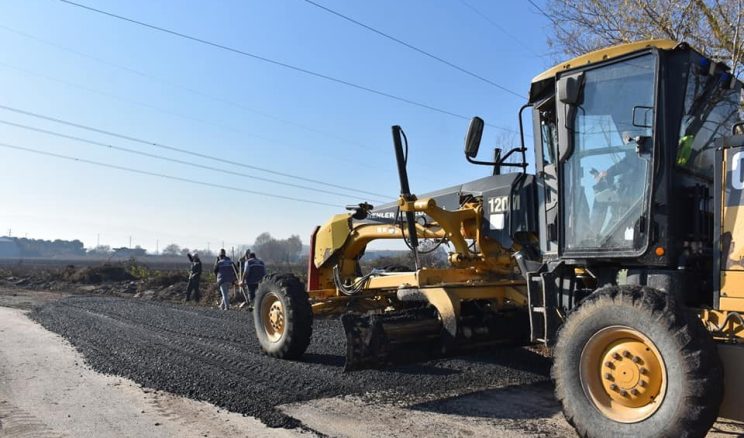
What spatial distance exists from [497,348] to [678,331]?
2.81 meters

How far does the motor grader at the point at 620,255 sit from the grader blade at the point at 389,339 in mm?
14

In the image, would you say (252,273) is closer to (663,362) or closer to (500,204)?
(500,204)

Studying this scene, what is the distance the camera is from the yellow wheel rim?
26.7 feet

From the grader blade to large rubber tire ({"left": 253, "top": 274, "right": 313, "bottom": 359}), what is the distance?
70.5 inches

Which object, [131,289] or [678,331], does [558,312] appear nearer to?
[678,331]

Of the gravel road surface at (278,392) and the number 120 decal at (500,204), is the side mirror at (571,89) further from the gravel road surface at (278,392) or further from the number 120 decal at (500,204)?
the gravel road surface at (278,392)

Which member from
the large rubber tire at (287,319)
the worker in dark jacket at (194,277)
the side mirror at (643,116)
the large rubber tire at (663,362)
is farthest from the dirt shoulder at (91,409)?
the worker in dark jacket at (194,277)

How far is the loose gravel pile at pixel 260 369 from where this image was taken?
239 inches

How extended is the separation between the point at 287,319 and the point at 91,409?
2.69 meters

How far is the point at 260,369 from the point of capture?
283 inches

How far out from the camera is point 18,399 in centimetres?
607

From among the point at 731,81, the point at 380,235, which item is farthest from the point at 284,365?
the point at 731,81

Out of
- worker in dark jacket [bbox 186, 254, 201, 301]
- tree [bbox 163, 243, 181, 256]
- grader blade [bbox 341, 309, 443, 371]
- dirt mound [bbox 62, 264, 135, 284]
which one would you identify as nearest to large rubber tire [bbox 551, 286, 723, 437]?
grader blade [bbox 341, 309, 443, 371]

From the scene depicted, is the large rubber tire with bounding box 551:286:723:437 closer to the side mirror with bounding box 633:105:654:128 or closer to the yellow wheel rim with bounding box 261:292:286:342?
the side mirror with bounding box 633:105:654:128
